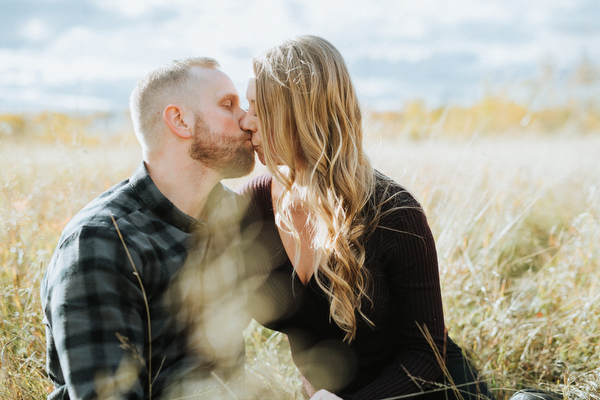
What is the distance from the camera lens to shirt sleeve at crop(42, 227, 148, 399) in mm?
1384

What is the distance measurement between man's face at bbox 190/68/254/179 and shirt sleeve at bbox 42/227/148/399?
2.08ft

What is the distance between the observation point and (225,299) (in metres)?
1.99

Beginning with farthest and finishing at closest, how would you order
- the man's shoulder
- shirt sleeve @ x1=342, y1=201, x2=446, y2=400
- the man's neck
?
the man's neck → shirt sleeve @ x1=342, y1=201, x2=446, y2=400 → the man's shoulder

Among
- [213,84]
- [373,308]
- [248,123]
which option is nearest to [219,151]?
[248,123]

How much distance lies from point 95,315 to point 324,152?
3.73 ft

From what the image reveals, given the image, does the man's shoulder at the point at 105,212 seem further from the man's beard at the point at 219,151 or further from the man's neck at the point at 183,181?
the man's beard at the point at 219,151

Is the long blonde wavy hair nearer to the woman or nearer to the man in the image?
the woman

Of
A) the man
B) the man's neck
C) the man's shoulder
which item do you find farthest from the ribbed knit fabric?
the man's shoulder

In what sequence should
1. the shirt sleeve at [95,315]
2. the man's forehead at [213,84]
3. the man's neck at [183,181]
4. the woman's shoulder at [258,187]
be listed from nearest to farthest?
the shirt sleeve at [95,315]
the man's neck at [183,181]
the man's forehead at [213,84]
the woman's shoulder at [258,187]

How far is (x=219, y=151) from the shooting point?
6.57 feet

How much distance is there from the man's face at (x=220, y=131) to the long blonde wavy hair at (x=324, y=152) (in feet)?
0.56

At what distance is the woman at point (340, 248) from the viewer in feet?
6.01

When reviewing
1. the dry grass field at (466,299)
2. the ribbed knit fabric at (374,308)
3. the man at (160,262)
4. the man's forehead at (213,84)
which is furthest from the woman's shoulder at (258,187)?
the dry grass field at (466,299)

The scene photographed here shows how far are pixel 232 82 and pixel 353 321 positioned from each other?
134cm
